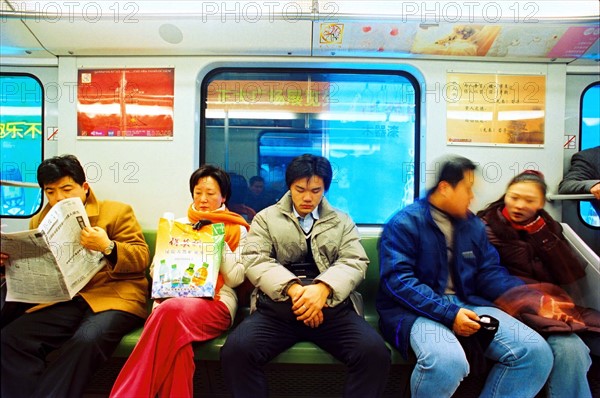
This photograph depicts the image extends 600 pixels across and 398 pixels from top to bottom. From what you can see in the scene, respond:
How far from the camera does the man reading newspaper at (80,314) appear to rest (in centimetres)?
172

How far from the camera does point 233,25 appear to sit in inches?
91.7

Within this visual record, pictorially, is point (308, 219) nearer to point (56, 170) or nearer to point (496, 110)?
point (56, 170)

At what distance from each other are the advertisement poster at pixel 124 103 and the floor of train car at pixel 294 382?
1584 millimetres

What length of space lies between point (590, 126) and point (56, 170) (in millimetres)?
3713

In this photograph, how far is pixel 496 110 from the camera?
261cm

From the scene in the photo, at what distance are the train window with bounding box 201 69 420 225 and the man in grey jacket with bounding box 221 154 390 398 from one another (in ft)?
2.41

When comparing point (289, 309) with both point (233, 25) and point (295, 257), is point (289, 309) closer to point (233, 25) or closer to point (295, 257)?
point (295, 257)

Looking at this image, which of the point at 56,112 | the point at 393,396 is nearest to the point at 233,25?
the point at 56,112

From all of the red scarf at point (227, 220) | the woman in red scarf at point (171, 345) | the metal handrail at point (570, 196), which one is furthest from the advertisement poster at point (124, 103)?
the metal handrail at point (570, 196)

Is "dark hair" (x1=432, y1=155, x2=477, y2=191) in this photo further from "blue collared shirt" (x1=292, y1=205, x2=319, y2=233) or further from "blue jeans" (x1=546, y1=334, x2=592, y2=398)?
"blue jeans" (x1=546, y1=334, x2=592, y2=398)

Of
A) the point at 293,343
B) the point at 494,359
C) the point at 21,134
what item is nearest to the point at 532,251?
the point at 494,359

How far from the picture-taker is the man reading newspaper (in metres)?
1.72

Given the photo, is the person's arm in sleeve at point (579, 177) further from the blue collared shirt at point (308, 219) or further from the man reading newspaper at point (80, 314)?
the man reading newspaper at point (80, 314)

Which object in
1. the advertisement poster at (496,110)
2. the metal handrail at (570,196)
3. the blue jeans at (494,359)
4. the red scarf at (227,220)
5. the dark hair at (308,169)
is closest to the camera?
the blue jeans at (494,359)
